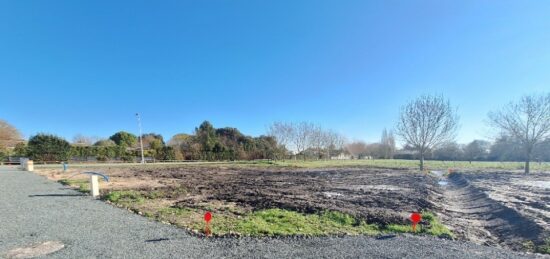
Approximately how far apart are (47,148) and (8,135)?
26.0 ft

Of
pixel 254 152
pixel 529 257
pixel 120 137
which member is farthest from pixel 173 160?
pixel 529 257

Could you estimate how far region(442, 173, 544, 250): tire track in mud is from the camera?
6114mm

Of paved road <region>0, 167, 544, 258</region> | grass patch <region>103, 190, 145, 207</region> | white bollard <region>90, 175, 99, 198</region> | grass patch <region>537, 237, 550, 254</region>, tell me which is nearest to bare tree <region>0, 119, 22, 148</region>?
white bollard <region>90, 175, 99, 198</region>

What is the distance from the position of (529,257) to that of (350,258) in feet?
10.7

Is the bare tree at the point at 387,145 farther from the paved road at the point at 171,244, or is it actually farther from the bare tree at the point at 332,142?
the paved road at the point at 171,244

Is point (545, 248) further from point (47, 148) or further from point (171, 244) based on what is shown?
point (47, 148)

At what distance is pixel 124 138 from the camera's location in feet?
209

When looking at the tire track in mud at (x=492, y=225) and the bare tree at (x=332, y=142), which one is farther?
the bare tree at (x=332, y=142)

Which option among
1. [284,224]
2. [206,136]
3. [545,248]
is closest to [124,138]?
[206,136]

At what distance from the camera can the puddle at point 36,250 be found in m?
4.71

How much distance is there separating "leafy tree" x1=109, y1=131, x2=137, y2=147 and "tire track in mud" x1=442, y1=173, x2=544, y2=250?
66.6m

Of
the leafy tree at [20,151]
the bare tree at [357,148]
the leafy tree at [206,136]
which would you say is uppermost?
the leafy tree at [206,136]

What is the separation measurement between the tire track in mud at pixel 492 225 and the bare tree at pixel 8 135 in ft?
168

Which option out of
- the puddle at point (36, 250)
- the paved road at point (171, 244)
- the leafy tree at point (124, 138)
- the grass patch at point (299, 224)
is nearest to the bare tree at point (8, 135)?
the leafy tree at point (124, 138)
